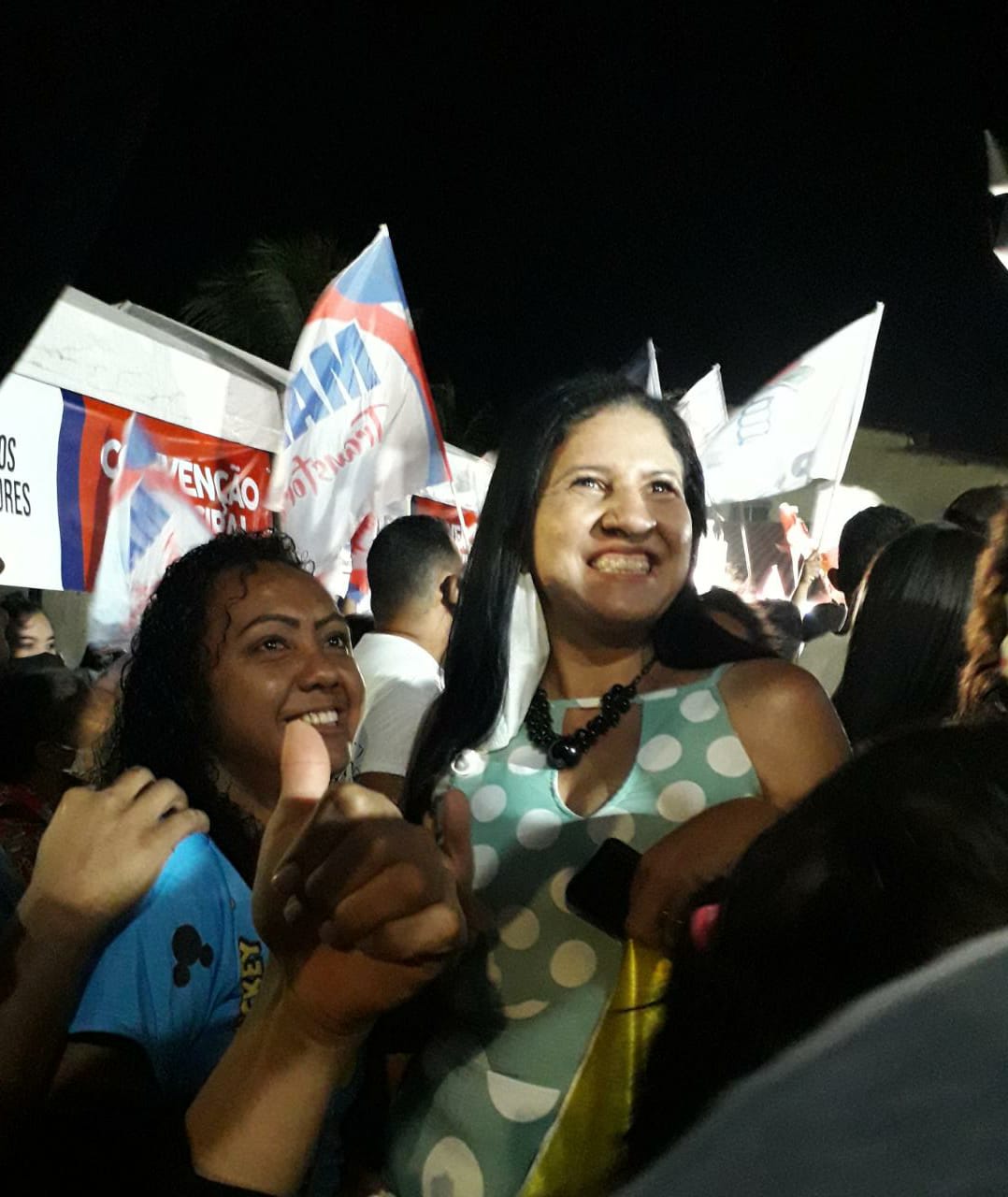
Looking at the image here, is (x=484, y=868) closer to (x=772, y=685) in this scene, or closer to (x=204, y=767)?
(x=772, y=685)

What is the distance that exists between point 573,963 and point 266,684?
2.12 ft

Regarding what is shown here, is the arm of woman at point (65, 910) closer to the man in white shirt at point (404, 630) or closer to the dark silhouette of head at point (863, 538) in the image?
the man in white shirt at point (404, 630)

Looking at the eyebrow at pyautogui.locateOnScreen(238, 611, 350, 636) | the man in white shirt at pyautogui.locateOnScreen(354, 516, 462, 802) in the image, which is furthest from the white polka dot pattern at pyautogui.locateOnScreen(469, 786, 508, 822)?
the man in white shirt at pyautogui.locateOnScreen(354, 516, 462, 802)

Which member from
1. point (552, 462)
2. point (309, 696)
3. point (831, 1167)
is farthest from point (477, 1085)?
point (831, 1167)

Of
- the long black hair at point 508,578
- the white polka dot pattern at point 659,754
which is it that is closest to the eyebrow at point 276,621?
the long black hair at point 508,578

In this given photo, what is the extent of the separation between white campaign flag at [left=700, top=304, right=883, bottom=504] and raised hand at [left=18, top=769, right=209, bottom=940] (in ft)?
13.6

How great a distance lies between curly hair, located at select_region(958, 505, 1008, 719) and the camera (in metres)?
1.52

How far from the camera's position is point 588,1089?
1.13 metres

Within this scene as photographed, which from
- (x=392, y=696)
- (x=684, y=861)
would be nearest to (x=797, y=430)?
(x=392, y=696)

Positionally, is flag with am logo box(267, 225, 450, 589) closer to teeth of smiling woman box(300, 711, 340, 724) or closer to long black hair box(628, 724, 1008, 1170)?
teeth of smiling woman box(300, 711, 340, 724)

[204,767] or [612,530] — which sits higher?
[612,530]

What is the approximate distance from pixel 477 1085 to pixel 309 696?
24.2 inches

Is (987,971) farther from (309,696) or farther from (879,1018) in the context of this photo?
(309,696)

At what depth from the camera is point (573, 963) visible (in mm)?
1200
